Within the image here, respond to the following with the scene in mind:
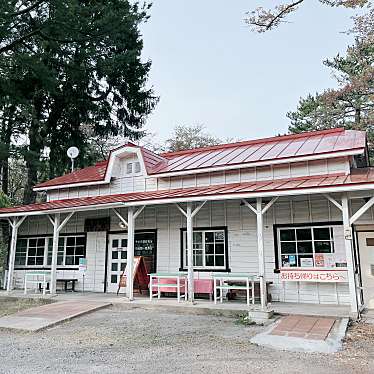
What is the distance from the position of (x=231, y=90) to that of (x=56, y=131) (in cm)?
1025

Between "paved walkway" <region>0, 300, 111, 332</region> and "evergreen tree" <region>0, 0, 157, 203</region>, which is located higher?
"evergreen tree" <region>0, 0, 157, 203</region>

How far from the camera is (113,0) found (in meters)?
16.8

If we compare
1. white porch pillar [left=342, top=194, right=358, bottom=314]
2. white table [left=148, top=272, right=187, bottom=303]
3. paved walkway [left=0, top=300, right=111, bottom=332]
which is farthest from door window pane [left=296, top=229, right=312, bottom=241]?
paved walkway [left=0, top=300, right=111, bottom=332]

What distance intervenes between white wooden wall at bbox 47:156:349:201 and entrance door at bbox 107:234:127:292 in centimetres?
A: 166

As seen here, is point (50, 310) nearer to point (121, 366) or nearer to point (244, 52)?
point (121, 366)

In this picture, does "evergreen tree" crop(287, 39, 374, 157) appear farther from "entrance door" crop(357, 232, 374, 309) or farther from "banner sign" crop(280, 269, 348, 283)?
"banner sign" crop(280, 269, 348, 283)

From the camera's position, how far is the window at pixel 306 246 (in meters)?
8.88

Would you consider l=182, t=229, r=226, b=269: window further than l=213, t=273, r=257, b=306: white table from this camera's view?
Yes

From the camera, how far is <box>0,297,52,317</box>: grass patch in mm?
8664

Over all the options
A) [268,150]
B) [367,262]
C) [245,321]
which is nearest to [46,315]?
[245,321]

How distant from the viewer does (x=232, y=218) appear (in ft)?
33.3

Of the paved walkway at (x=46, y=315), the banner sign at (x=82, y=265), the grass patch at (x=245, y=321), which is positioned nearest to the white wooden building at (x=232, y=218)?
the banner sign at (x=82, y=265)

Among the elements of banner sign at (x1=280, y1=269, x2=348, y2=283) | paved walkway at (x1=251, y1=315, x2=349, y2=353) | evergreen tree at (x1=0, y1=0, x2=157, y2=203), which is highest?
evergreen tree at (x1=0, y1=0, x2=157, y2=203)

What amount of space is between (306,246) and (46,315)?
255 inches
